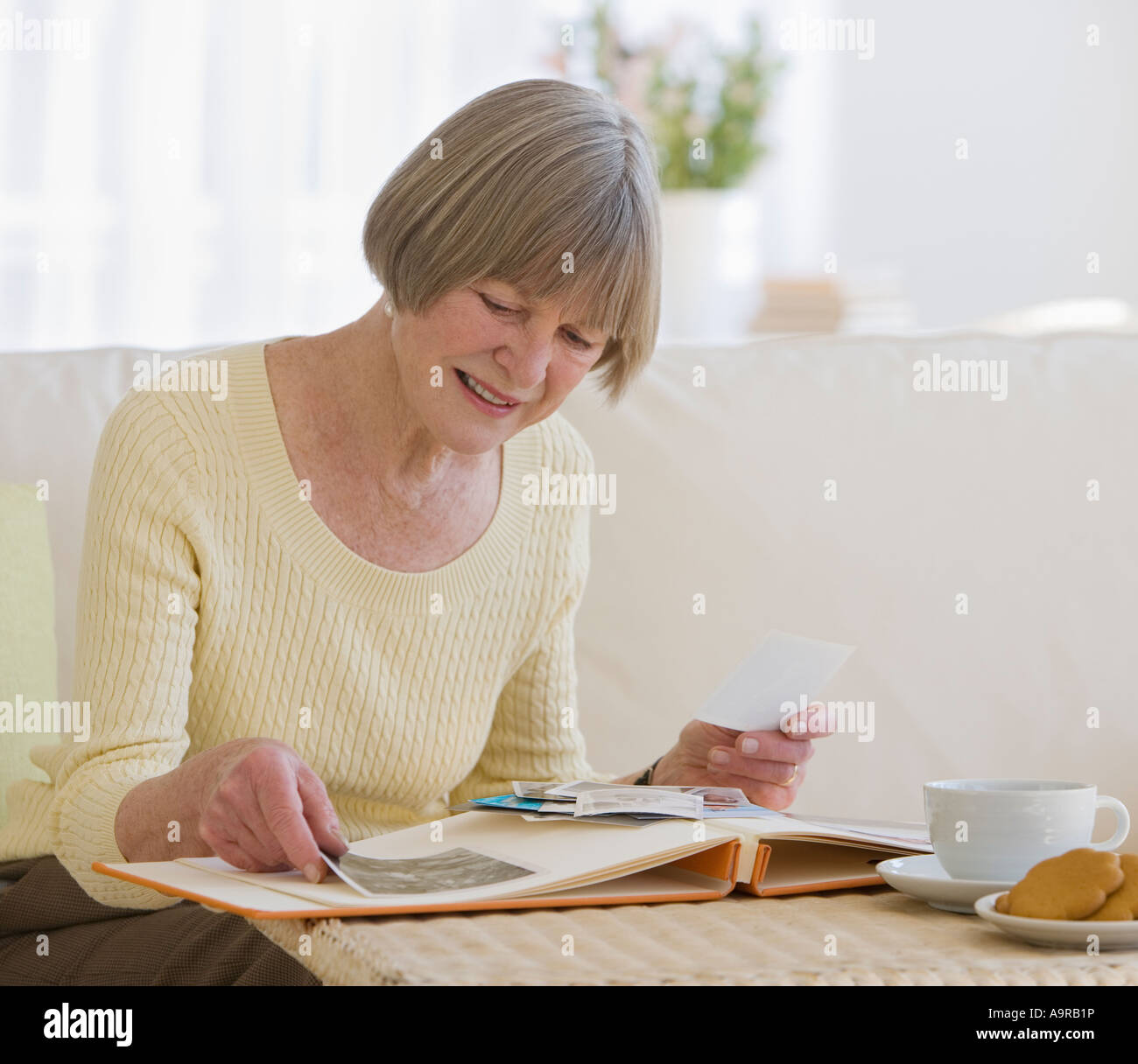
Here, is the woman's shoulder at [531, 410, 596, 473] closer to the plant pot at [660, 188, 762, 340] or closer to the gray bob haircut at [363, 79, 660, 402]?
the gray bob haircut at [363, 79, 660, 402]

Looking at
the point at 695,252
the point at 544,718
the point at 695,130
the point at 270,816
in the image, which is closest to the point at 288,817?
the point at 270,816

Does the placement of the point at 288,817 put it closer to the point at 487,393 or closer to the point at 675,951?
the point at 675,951

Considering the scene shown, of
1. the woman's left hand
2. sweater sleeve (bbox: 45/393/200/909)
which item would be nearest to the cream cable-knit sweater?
sweater sleeve (bbox: 45/393/200/909)

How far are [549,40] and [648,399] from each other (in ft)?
7.13

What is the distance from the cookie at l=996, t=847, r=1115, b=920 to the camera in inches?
30.2

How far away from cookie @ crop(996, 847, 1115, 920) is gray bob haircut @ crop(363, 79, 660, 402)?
1.99ft

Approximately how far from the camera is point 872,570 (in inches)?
65.1

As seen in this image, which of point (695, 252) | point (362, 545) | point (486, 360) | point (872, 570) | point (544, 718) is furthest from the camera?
point (695, 252)

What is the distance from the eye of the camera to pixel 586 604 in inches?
65.1

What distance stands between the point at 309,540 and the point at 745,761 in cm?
43
